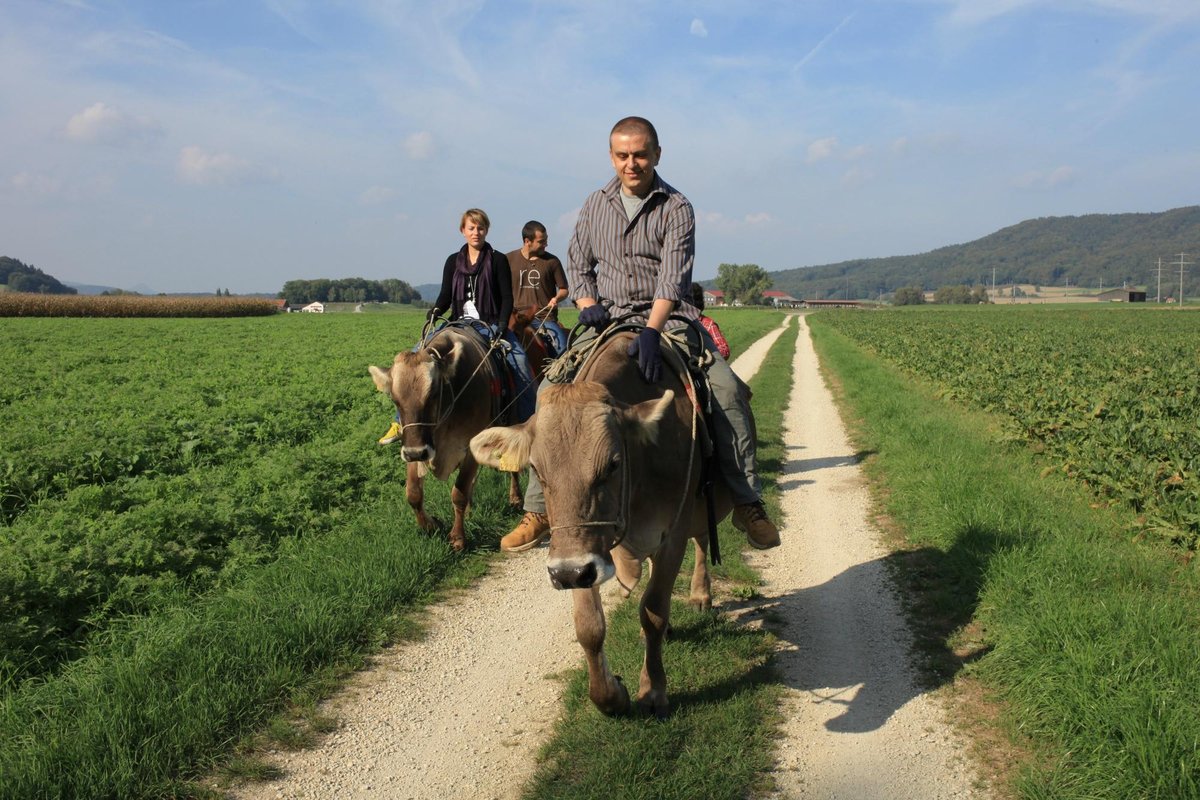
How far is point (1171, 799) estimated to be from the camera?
3.36 m

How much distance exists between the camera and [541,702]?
4832 millimetres

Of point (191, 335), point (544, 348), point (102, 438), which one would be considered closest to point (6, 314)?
point (191, 335)

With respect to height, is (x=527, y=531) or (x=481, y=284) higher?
(x=481, y=284)

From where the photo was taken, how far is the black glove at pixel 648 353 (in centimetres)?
442

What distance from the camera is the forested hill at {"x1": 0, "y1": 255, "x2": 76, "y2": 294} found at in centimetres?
13400

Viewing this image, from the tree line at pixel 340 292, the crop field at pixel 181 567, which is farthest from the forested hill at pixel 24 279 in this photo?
the crop field at pixel 181 567

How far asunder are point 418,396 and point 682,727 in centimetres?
377

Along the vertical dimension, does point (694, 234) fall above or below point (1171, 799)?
above

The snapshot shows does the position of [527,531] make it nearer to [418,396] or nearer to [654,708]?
[654,708]

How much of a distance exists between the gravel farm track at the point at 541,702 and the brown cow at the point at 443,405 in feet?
3.20

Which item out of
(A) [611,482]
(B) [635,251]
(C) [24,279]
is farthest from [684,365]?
(C) [24,279]

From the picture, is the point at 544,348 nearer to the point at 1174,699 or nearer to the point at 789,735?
the point at 789,735

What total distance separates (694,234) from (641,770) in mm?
3076

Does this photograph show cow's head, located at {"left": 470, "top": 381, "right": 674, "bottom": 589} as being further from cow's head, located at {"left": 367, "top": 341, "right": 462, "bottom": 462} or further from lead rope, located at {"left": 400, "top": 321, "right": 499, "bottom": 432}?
lead rope, located at {"left": 400, "top": 321, "right": 499, "bottom": 432}
